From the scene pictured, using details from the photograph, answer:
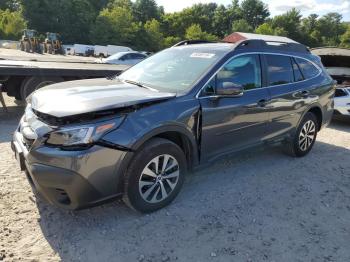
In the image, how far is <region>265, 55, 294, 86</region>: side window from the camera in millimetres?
4812

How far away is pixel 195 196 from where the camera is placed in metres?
4.21

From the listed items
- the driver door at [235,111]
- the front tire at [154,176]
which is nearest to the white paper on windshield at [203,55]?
the driver door at [235,111]

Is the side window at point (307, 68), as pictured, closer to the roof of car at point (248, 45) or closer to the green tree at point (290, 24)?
the roof of car at point (248, 45)

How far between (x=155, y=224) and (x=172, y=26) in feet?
283

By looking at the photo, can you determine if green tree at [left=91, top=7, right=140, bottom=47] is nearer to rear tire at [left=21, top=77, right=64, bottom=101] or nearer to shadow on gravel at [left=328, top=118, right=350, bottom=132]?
rear tire at [left=21, top=77, right=64, bottom=101]

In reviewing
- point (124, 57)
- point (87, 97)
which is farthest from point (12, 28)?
point (87, 97)

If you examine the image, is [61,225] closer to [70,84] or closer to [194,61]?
[70,84]

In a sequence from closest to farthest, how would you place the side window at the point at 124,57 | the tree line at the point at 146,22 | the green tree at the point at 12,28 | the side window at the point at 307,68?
the side window at the point at 307,68 < the side window at the point at 124,57 < the green tree at the point at 12,28 < the tree line at the point at 146,22

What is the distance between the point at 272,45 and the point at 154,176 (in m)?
2.68

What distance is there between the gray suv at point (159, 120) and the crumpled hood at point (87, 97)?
0.01 meters

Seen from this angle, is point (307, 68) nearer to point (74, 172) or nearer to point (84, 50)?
point (74, 172)

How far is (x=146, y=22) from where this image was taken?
7762 cm

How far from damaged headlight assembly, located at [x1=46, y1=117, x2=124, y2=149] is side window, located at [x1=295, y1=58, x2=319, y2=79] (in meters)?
3.63

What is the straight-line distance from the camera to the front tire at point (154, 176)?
11.2 feet
